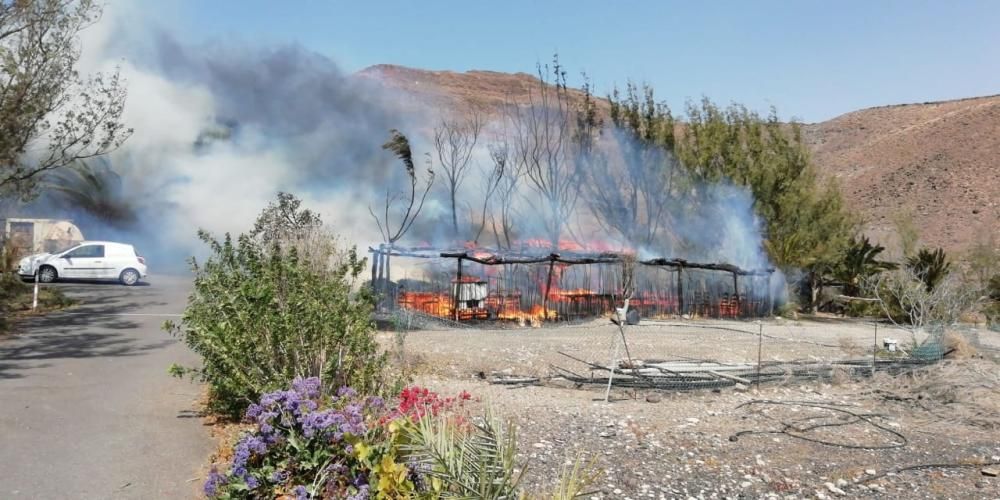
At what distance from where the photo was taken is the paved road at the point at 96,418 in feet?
18.4

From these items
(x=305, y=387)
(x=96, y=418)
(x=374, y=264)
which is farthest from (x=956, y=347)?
(x=374, y=264)

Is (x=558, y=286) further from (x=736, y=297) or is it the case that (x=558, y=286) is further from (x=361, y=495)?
(x=361, y=495)

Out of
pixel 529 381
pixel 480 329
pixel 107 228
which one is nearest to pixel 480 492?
pixel 529 381

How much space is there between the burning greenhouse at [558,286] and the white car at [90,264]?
9.14 metres

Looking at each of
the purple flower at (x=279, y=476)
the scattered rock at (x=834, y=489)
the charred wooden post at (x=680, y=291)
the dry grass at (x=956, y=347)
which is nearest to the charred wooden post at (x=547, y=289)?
the charred wooden post at (x=680, y=291)

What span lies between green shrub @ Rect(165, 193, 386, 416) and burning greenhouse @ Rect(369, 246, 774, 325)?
1122 cm

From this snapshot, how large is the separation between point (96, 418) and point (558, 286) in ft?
53.7

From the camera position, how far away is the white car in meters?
24.6

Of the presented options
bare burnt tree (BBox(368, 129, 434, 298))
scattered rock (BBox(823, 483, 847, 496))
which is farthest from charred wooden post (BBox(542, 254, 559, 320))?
scattered rock (BBox(823, 483, 847, 496))

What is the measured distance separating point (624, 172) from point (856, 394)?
31095 mm

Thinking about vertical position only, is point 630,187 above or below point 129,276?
above

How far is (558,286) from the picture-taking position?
22.8 meters

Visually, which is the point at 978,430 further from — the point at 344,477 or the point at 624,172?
the point at 624,172

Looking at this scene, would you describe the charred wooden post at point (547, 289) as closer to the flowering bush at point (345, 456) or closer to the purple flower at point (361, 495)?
the flowering bush at point (345, 456)
